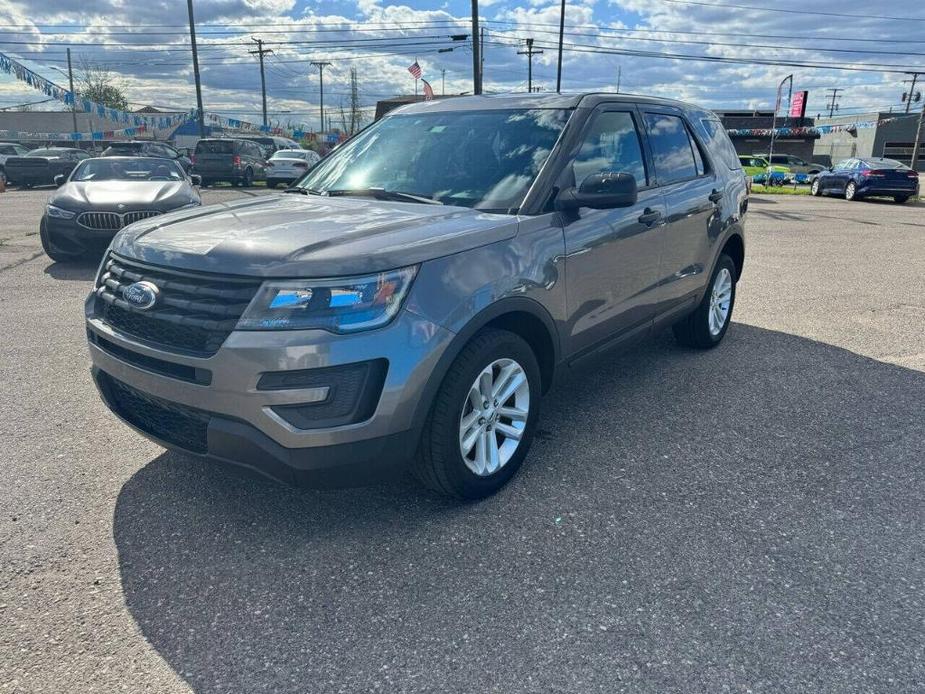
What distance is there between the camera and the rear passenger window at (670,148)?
447 centimetres

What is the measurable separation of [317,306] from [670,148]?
311 centimetres

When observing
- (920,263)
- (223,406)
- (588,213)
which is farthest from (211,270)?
(920,263)

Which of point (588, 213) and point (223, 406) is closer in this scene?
point (223, 406)

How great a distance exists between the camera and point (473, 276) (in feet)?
9.53

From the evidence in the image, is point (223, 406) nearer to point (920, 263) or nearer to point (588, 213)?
point (588, 213)

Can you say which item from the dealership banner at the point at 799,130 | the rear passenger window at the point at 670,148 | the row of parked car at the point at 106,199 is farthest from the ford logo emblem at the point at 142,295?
the dealership banner at the point at 799,130

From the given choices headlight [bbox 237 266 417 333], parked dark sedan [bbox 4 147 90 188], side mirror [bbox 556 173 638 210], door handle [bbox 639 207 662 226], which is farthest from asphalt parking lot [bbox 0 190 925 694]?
parked dark sedan [bbox 4 147 90 188]

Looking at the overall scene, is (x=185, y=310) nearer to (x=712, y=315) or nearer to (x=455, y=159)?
(x=455, y=159)

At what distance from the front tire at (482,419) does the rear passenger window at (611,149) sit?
1084mm

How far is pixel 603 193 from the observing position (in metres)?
3.30

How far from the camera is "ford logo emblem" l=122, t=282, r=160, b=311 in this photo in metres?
2.79

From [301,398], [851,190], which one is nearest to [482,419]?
[301,398]

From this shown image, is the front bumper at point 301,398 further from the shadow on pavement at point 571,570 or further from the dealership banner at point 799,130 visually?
the dealership banner at point 799,130

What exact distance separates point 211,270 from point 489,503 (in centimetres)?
159
